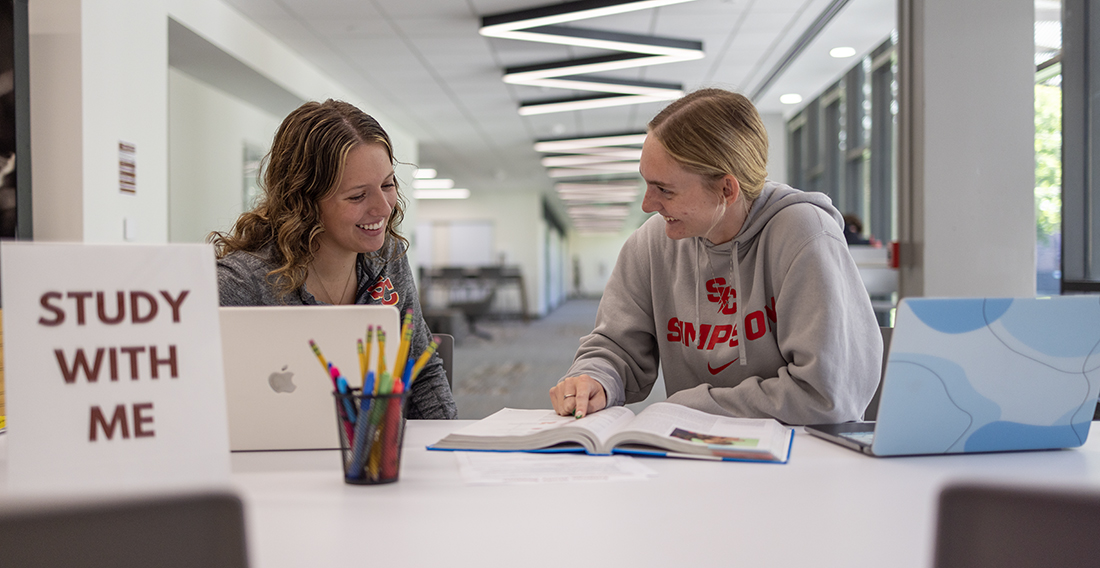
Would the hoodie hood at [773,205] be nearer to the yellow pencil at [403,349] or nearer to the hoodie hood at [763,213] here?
the hoodie hood at [763,213]

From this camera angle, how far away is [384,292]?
1736mm

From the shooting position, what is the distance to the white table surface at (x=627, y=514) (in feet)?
2.25

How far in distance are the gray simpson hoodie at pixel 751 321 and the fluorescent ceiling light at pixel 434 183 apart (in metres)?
11.6

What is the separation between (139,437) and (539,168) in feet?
36.5

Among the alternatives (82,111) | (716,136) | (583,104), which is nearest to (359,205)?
(716,136)

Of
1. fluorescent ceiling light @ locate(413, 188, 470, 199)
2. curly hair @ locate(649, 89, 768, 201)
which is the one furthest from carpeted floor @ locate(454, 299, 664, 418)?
fluorescent ceiling light @ locate(413, 188, 470, 199)

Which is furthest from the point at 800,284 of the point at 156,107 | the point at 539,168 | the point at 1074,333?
the point at 539,168

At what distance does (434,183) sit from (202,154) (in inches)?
322

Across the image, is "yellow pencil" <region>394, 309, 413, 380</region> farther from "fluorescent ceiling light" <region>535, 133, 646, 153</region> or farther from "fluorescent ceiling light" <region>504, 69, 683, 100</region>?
"fluorescent ceiling light" <region>535, 133, 646, 153</region>

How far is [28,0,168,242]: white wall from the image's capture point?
133 inches

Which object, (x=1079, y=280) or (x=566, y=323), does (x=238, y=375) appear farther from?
(x=566, y=323)

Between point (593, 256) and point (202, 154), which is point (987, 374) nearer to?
point (202, 154)

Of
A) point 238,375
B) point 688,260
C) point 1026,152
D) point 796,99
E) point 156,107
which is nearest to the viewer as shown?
point 238,375

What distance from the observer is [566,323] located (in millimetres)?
13391
